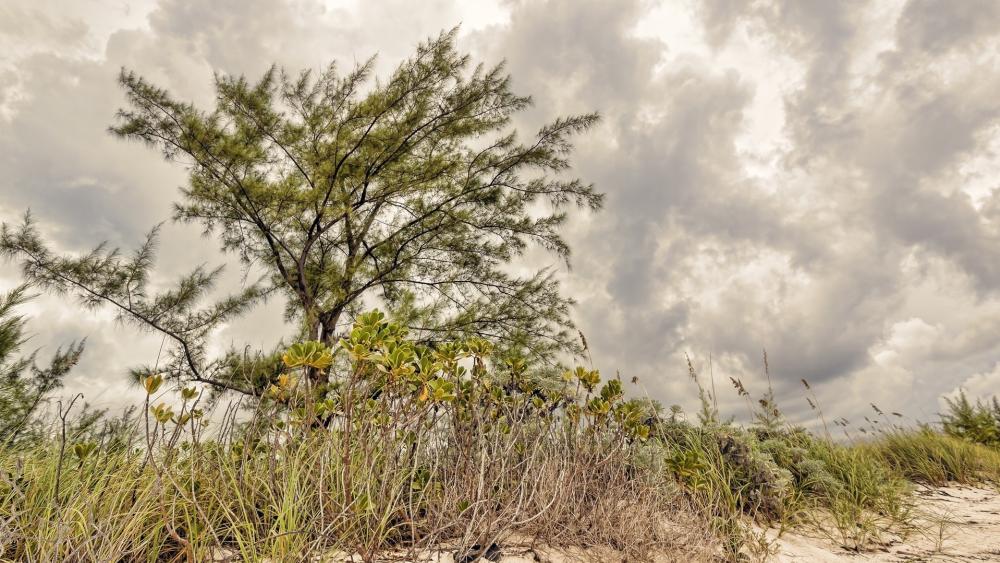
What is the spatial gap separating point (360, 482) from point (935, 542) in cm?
473

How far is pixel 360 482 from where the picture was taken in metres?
2.46

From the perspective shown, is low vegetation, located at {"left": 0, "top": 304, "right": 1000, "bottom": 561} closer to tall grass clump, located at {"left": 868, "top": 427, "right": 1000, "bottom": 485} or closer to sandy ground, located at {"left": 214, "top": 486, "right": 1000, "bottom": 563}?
sandy ground, located at {"left": 214, "top": 486, "right": 1000, "bottom": 563}

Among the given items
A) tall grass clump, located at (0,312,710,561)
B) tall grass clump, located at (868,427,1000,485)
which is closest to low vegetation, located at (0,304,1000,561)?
tall grass clump, located at (0,312,710,561)

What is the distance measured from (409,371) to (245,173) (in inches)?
309

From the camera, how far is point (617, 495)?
304 centimetres

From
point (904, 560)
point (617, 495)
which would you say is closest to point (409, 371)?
point (617, 495)

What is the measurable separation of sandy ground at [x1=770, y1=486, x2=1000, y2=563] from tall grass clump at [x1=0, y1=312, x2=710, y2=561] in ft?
3.19

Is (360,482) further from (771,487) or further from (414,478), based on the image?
(771,487)

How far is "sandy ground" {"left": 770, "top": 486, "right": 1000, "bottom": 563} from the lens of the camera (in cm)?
353

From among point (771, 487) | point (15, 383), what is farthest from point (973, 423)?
point (15, 383)

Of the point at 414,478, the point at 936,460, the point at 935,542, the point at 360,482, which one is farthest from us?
the point at 936,460

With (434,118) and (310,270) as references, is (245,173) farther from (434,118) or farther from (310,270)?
(434,118)

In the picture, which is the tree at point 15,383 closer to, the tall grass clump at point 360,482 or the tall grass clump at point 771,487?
the tall grass clump at point 360,482

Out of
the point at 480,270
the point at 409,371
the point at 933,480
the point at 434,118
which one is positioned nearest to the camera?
the point at 409,371
